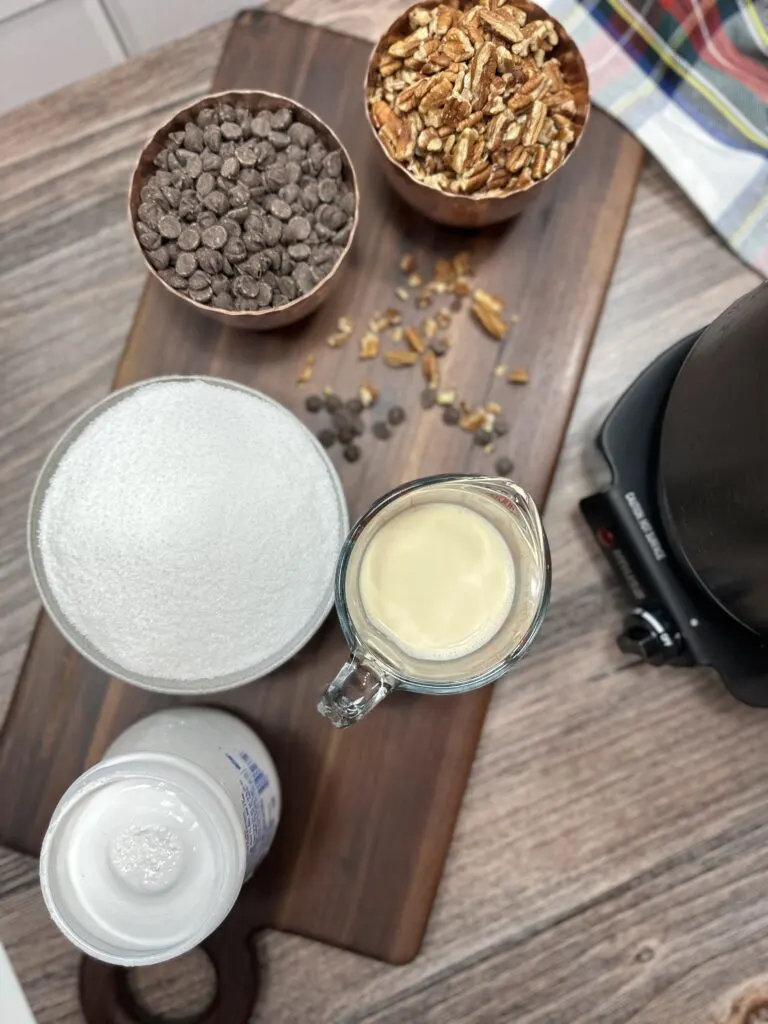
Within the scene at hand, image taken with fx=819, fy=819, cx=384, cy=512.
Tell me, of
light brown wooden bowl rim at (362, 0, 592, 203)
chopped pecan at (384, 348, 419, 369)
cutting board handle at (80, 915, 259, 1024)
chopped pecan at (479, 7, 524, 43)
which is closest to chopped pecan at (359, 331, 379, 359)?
chopped pecan at (384, 348, 419, 369)

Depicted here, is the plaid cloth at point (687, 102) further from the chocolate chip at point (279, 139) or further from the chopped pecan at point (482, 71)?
the chocolate chip at point (279, 139)

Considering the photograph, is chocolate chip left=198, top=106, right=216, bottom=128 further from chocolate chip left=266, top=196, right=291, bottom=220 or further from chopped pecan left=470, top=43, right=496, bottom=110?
chopped pecan left=470, top=43, right=496, bottom=110

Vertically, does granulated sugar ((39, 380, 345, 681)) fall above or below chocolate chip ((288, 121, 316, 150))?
below

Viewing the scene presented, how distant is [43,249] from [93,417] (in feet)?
0.60

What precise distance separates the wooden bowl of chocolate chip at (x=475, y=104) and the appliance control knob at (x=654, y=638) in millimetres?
293

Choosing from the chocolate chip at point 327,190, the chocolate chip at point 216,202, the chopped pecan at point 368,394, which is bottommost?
the chopped pecan at point 368,394

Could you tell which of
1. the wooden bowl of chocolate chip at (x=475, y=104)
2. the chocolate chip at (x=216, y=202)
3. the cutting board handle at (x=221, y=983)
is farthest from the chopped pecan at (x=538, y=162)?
the cutting board handle at (x=221, y=983)

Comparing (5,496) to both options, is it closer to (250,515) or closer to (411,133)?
(250,515)

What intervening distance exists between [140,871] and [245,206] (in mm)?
425

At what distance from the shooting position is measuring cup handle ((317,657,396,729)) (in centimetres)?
45

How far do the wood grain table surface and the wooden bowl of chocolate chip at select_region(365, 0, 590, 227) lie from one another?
0.37 ft

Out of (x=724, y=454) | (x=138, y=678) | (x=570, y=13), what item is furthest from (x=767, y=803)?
(x=570, y=13)

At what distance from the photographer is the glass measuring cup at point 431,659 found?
0.45 metres

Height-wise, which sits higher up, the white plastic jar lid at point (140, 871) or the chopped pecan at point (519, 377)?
the chopped pecan at point (519, 377)
